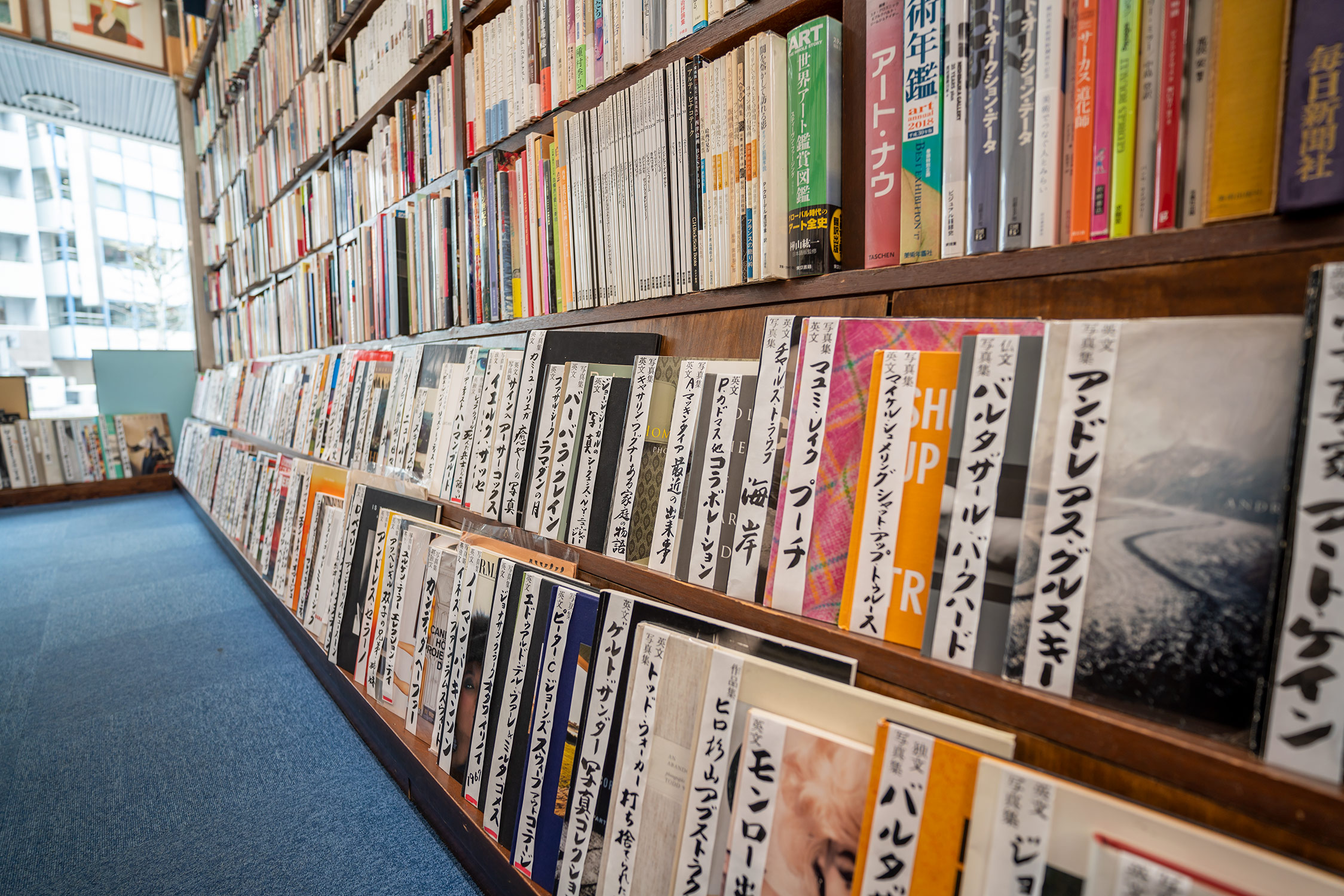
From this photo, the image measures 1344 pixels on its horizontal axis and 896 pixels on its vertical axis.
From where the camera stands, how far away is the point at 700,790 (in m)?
0.70

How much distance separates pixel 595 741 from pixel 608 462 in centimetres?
42

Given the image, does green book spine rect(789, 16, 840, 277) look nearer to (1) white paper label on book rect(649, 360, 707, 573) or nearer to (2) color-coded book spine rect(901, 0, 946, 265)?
(2) color-coded book spine rect(901, 0, 946, 265)

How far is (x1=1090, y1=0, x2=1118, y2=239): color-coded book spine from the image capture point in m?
0.50

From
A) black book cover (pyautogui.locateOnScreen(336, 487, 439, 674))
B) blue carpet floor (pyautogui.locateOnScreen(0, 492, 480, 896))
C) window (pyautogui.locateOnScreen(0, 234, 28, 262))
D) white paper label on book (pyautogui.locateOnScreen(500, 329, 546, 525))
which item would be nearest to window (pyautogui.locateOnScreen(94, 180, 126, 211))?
window (pyautogui.locateOnScreen(0, 234, 28, 262))

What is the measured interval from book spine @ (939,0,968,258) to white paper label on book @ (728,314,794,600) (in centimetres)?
21

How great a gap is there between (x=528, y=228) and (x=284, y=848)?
52.7 inches

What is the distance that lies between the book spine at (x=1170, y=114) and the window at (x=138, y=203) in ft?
23.5

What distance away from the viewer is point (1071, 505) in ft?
1.63

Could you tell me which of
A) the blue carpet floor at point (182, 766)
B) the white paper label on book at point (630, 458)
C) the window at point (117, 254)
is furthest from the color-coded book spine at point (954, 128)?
the window at point (117, 254)

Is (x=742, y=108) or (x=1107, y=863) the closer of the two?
(x=1107, y=863)

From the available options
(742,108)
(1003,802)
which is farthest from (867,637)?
(742,108)

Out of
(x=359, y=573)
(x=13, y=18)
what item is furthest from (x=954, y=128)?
(x=13, y=18)

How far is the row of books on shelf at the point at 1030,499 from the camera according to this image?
1.39ft

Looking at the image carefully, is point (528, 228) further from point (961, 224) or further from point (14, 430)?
point (14, 430)
